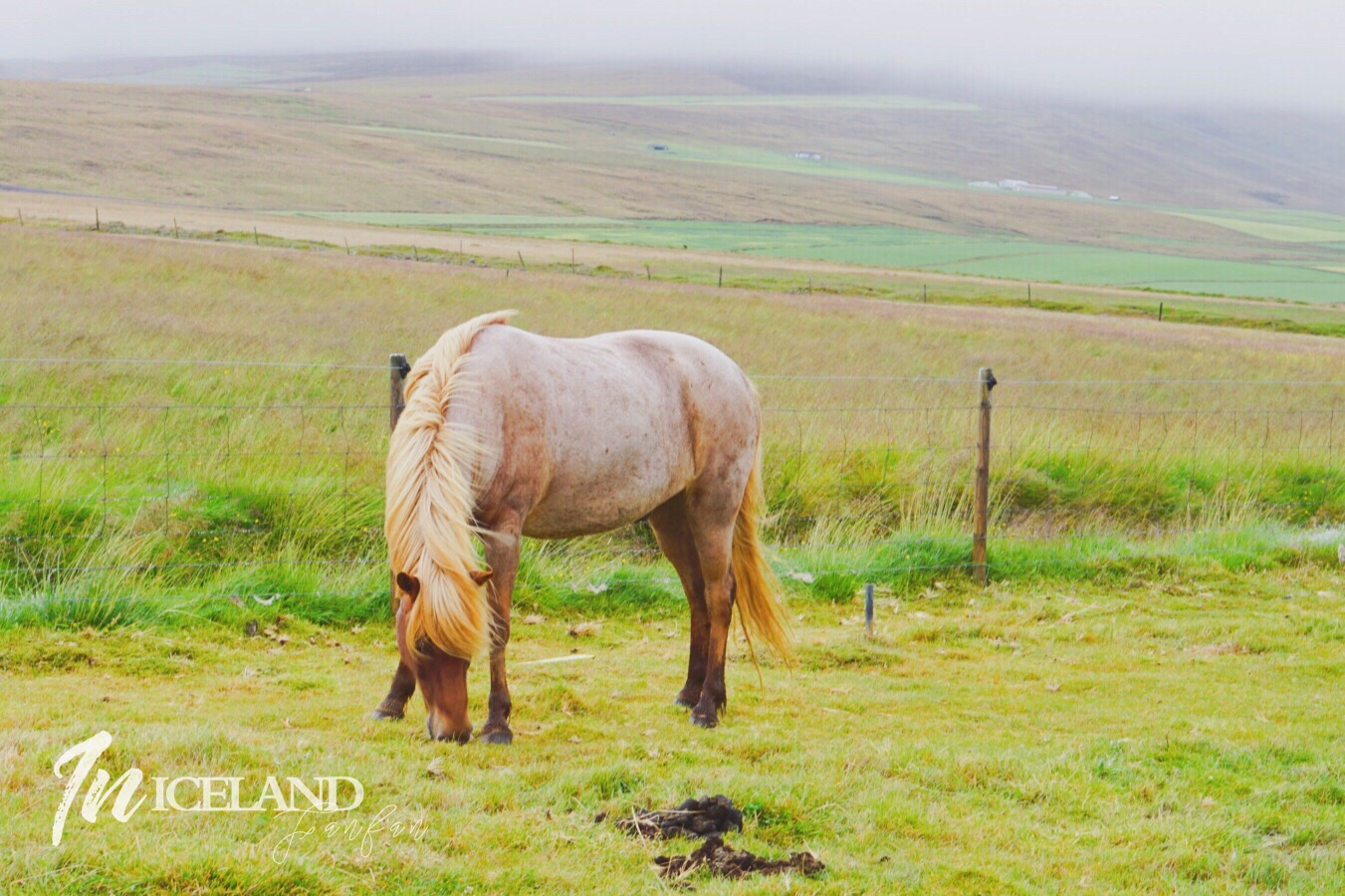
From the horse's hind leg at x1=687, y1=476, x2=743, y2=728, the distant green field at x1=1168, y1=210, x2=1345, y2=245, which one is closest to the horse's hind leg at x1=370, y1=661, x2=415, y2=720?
the horse's hind leg at x1=687, y1=476, x2=743, y2=728

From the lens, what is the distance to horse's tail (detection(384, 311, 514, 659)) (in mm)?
4945

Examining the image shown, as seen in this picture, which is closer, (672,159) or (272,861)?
(272,861)

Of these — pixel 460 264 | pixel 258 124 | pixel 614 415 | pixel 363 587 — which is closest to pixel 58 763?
pixel 614 415

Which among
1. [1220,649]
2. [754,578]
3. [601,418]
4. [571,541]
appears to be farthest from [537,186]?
[601,418]

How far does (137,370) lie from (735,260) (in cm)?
4977

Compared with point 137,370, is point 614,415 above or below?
above

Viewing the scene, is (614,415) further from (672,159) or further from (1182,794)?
(672,159)

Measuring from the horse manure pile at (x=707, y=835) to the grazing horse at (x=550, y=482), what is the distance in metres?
1.11

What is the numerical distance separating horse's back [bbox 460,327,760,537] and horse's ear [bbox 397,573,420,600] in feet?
2.06

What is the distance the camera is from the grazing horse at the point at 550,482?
5.08 metres

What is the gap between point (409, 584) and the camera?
4957 millimetres

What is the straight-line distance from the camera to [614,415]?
596 cm

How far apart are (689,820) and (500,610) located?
1507 millimetres

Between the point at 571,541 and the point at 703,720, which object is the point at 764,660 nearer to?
the point at 703,720
